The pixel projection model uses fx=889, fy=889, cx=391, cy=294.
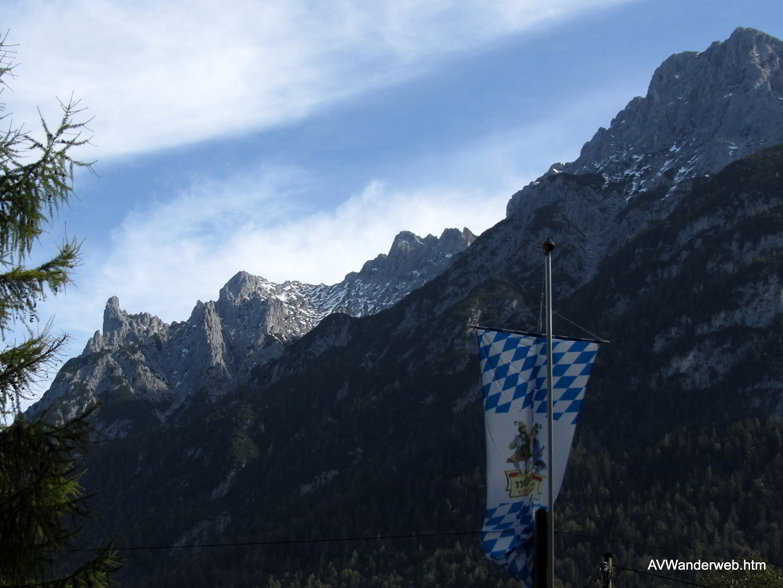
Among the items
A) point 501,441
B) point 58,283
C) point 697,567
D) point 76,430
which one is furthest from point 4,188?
point 697,567

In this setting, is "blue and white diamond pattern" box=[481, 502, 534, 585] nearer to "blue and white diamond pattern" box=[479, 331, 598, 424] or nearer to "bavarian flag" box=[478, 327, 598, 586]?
"bavarian flag" box=[478, 327, 598, 586]

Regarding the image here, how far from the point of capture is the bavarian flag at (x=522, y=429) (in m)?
22.1

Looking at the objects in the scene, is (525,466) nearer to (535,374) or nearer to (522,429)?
(522,429)

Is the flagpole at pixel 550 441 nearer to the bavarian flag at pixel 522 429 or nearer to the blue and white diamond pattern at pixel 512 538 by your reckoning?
the bavarian flag at pixel 522 429

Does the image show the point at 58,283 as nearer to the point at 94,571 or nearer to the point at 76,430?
the point at 76,430

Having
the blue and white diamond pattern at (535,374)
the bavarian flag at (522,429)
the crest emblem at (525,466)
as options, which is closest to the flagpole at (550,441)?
the bavarian flag at (522,429)

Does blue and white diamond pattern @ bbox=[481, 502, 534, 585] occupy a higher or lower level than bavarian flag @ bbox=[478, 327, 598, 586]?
lower

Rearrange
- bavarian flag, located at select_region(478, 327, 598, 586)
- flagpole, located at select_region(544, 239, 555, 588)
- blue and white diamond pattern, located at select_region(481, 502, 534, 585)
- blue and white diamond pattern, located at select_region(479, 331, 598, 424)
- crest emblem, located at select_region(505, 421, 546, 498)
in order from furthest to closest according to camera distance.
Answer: blue and white diamond pattern, located at select_region(479, 331, 598, 424), crest emblem, located at select_region(505, 421, 546, 498), bavarian flag, located at select_region(478, 327, 598, 586), blue and white diamond pattern, located at select_region(481, 502, 534, 585), flagpole, located at select_region(544, 239, 555, 588)

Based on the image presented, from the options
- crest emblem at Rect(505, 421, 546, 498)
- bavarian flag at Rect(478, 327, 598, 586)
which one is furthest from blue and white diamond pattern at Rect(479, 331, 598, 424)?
crest emblem at Rect(505, 421, 546, 498)

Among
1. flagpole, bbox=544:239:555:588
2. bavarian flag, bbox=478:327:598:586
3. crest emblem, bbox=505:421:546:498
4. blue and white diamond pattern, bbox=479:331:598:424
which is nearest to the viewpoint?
flagpole, bbox=544:239:555:588

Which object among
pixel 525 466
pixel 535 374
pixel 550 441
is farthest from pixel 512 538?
pixel 535 374

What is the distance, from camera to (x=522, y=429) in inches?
902

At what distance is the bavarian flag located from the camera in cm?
2209

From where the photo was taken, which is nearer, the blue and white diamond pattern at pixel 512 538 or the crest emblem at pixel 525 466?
the blue and white diamond pattern at pixel 512 538
